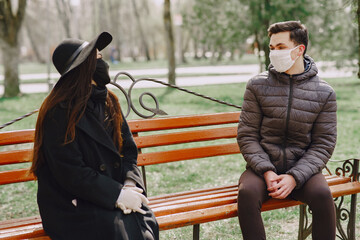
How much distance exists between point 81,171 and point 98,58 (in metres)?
0.65

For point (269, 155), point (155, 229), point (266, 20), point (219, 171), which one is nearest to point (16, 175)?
point (155, 229)

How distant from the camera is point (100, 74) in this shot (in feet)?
8.25

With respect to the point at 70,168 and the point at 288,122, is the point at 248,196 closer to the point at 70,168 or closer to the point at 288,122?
the point at 288,122

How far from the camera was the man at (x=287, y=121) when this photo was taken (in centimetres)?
297

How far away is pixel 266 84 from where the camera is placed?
312cm

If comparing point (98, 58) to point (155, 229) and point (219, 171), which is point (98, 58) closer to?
point (155, 229)

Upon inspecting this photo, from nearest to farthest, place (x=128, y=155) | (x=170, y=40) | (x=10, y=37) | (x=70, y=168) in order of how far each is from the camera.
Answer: (x=70, y=168), (x=128, y=155), (x=10, y=37), (x=170, y=40)

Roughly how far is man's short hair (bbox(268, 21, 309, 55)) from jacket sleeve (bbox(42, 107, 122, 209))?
1.59 m

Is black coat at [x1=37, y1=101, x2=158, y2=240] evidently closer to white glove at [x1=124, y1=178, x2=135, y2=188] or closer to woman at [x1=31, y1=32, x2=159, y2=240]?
woman at [x1=31, y1=32, x2=159, y2=240]

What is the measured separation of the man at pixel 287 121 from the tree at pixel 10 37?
36.2 ft

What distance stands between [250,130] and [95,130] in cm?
117

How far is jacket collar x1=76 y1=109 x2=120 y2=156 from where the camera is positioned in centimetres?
241

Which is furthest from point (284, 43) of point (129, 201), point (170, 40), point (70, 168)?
point (170, 40)

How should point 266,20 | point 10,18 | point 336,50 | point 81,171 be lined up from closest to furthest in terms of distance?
1. point 81,171
2. point 10,18
3. point 266,20
4. point 336,50
